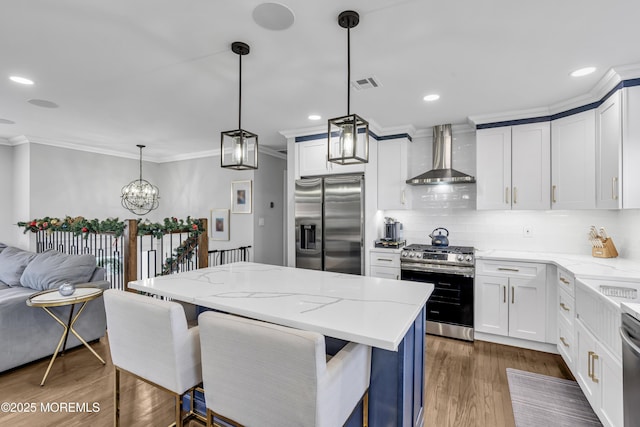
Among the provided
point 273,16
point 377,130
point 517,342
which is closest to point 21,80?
point 273,16

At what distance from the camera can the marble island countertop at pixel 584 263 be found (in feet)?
7.32

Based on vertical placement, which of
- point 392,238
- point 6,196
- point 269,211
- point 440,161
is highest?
point 440,161

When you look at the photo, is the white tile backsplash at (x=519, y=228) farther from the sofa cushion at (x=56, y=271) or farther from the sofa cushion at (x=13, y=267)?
the sofa cushion at (x=13, y=267)

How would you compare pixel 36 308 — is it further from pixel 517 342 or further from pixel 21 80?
pixel 517 342

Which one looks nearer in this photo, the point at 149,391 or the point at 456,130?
the point at 149,391

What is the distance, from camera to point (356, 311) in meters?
1.47

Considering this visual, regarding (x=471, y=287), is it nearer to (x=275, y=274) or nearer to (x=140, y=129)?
(x=275, y=274)

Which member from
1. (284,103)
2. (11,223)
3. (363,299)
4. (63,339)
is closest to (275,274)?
(363,299)

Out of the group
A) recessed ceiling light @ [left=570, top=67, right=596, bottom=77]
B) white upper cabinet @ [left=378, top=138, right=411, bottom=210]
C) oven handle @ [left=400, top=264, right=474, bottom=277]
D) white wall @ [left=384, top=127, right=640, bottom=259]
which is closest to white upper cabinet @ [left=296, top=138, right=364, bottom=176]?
white upper cabinet @ [left=378, top=138, right=411, bottom=210]

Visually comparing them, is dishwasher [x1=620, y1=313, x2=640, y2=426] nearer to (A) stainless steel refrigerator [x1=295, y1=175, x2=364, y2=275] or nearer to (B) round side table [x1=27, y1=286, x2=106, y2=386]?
(A) stainless steel refrigerator [x1=295, y1=175, x2=364, y2=275]

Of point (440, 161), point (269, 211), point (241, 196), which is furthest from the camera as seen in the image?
point (269, 211)

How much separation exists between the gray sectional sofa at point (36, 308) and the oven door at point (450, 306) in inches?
135

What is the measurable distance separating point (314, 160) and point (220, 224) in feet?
8.10

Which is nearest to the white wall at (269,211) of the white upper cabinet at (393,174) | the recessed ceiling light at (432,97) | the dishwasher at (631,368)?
the white upper cabinet at (393,174)
